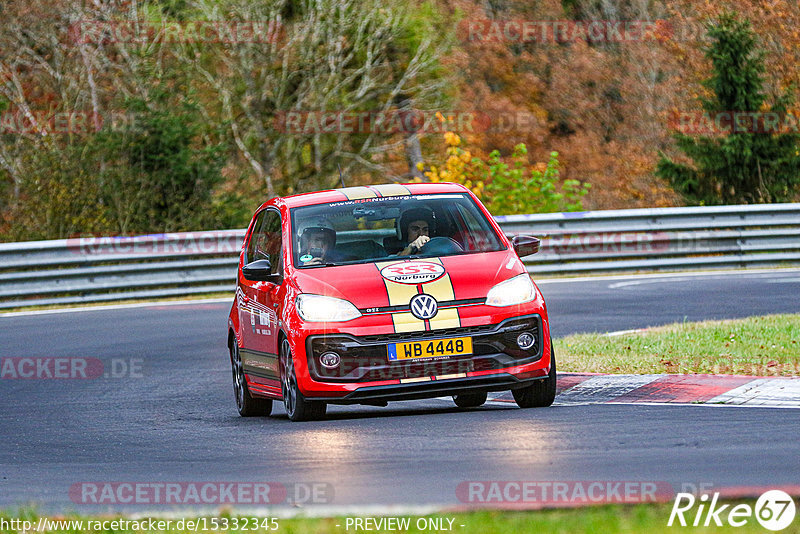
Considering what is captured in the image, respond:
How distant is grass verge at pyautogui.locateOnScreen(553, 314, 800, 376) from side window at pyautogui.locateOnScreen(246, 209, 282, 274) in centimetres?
275

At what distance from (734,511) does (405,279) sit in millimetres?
4289

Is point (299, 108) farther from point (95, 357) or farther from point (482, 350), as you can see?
point (482, 350)

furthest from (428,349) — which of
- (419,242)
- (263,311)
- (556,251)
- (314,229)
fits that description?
(556,251)

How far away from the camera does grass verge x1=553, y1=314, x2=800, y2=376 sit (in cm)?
1192

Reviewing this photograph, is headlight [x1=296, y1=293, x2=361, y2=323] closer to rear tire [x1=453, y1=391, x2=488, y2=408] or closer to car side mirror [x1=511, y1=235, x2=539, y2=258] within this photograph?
car side mirror [x1=511, y1=235, x2=539, y2=258]

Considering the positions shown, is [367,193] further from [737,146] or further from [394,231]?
[737,146]

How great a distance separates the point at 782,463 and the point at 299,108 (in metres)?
31.3

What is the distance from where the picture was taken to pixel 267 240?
464 inches

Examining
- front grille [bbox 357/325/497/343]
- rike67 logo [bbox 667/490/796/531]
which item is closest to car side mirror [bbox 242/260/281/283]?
front grille [bbox 357/325/497/343]

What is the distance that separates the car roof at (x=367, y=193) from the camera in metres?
11.4

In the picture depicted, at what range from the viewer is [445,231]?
11.1 m

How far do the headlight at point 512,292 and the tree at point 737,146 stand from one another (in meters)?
20.2

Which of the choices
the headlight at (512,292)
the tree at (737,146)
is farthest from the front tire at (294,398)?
the tree at (737,146)

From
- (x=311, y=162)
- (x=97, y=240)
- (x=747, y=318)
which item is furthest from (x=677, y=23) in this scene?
(x=747, y=318)
